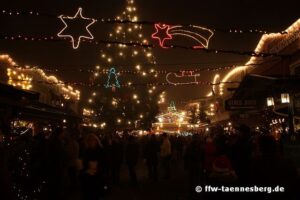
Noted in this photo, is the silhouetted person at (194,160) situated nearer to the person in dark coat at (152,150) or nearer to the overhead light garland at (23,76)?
the person in dark coat at (152,150)

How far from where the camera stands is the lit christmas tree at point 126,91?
44.2 meters

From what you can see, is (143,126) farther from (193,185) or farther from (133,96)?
(193,185)

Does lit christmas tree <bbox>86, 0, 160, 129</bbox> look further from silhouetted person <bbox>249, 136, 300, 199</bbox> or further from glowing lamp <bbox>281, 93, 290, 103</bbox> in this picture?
silhouetted person <bbox>249, 136, 300, 199</bbox>

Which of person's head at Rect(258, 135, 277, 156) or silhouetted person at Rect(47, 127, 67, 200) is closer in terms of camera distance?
person's head at Rect(258, 135, 277, 156)

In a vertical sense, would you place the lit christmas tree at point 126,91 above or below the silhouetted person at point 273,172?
above

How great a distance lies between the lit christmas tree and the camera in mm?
44219

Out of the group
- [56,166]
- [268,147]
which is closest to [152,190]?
[56,166]

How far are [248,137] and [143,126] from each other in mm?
36512

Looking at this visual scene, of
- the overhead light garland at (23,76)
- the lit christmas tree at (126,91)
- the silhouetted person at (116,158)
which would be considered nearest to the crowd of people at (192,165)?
the silhouetted person at (116,158)

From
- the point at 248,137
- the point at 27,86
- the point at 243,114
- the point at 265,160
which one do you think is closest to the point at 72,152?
the point at 248,137

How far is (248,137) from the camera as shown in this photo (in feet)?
28.4

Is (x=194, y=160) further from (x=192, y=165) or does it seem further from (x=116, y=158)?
(x=116, y=158)

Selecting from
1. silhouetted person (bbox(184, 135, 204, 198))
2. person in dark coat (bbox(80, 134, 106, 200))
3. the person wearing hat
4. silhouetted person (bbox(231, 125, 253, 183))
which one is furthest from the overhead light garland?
the person wearing hat

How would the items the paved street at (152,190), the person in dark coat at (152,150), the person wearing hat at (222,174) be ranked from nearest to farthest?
the person wearing hat at (222,174) < the paved street at (152,190) < the person in dark coat at (152,150)
